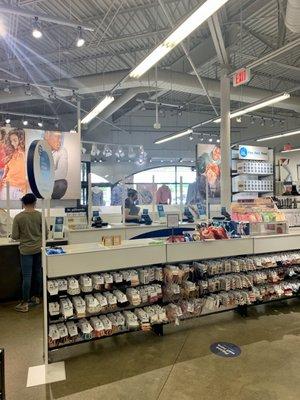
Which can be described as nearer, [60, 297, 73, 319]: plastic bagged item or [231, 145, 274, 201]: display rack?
[60, 297, 73, 319]: plastic bagged item

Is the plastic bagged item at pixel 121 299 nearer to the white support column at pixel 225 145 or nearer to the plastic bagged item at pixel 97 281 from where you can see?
the plastic bagged item at pixel 97 281

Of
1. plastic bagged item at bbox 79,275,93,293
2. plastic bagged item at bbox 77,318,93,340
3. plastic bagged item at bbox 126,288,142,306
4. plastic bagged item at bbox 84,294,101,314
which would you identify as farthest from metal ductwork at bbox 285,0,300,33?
plastic bagged item at bbox 77,318,93,340

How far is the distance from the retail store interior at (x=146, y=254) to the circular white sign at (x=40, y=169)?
2cm

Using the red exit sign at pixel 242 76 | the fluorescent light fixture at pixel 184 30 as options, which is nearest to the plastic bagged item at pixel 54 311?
the fluorescent light fixture at pixel 184 30

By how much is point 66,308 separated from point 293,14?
4356 millimetres

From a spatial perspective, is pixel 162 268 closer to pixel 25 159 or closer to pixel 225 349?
pixel 225 349

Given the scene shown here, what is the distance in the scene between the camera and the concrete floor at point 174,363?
2.65 meters

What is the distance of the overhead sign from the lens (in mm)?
A: 7211

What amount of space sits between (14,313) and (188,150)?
12.6m

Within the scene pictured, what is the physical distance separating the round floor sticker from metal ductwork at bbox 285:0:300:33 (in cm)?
401

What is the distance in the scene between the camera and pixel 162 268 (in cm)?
373

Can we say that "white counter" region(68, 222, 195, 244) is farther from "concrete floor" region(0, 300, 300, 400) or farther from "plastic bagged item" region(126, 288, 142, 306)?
"plastic bagged item" region(126, 288, 142, 306)

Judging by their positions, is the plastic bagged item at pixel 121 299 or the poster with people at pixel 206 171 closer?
the plastic bagged item at pixel 121 299

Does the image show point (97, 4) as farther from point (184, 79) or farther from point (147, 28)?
point (184, 79)
